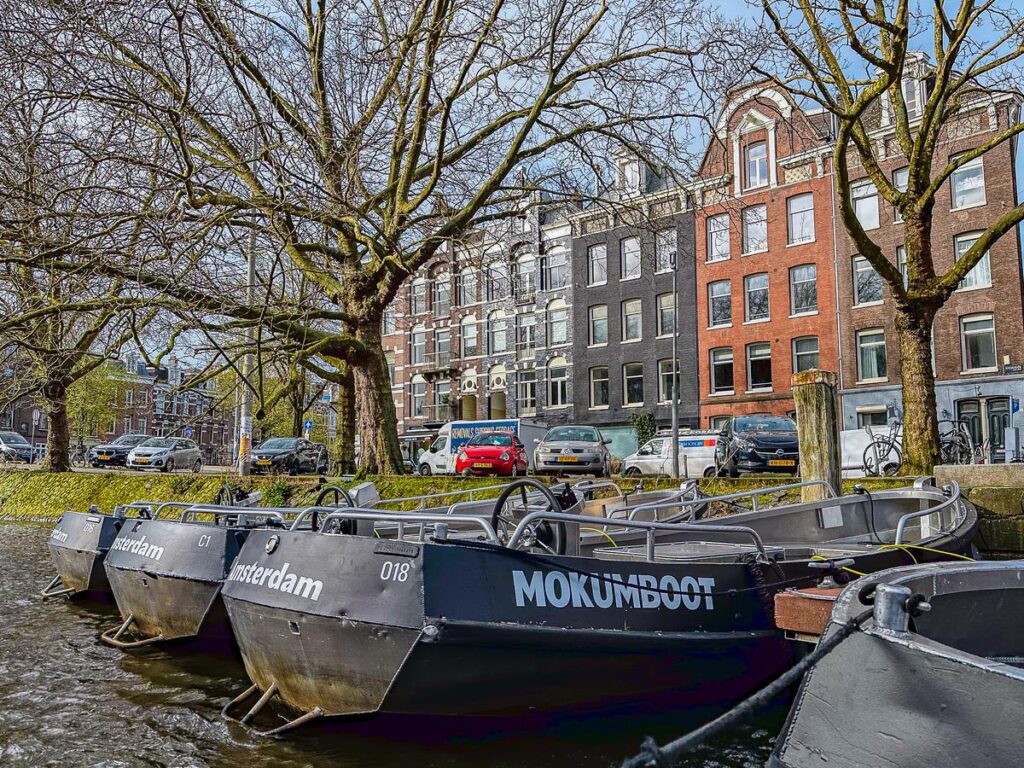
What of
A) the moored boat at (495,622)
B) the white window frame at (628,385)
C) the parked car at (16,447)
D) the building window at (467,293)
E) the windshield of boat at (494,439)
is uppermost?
the building window at (467,293)

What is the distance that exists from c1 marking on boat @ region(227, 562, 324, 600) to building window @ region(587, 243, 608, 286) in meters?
31.2

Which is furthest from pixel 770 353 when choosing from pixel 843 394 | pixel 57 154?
pixel 57 154

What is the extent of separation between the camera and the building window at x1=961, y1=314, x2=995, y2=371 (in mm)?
26047

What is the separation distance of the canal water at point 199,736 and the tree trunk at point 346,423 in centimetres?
1180

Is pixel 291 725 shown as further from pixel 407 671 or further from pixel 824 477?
pixel 824 477

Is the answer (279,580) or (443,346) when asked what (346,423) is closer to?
(279,580)

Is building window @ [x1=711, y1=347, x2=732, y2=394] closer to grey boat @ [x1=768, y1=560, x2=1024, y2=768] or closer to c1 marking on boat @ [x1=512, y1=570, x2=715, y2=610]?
c1 marking on boat @ [x1=512, y1=570, x2=715, y2=610]

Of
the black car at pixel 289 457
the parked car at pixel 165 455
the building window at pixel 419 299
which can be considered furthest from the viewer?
the building window at pixel 419 299

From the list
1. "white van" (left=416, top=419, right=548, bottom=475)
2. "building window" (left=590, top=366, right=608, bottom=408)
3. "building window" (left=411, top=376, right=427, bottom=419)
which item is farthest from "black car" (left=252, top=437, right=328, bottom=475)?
"building window" (left=411, top=376, right=427, bottom=419)

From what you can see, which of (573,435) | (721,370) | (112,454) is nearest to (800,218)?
(721,370)

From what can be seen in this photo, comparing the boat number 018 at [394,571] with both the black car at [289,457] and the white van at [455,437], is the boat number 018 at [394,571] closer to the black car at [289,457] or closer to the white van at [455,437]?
the black car at [289,457]

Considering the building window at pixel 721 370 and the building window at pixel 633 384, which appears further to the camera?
the building window at pixel 633 384

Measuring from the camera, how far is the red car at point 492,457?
70.5ft

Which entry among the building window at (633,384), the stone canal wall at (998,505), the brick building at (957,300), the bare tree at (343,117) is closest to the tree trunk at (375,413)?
the bare tree at (343,117)
